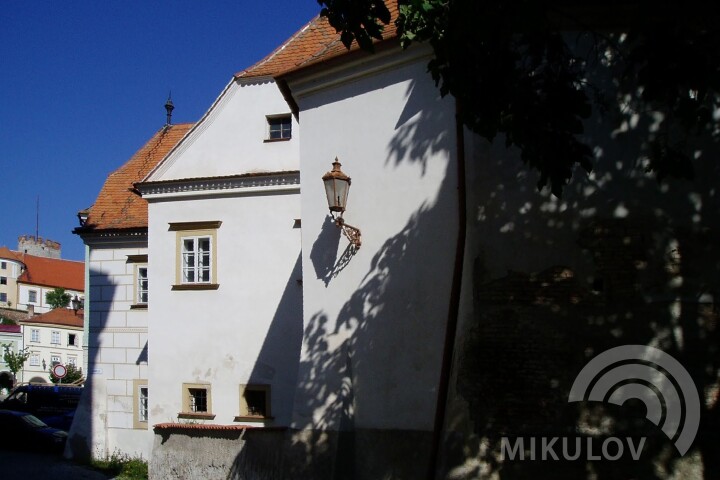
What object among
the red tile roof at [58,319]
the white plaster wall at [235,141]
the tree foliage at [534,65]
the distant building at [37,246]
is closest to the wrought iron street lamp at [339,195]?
the tree foliage at [534,65]

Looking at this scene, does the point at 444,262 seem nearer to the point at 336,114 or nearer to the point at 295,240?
the point at 336,114

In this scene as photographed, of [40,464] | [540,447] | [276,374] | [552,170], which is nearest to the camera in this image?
[552,170]

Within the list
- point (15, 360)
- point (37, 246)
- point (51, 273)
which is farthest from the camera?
point (37, 246)

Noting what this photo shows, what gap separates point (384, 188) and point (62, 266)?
105m

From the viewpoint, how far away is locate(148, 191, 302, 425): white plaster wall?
16.8 metres

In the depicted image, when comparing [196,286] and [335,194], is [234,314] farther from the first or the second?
[335,194]

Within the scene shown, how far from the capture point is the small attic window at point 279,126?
17672 mm

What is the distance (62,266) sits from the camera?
4250 inches

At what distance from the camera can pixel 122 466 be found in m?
19.4

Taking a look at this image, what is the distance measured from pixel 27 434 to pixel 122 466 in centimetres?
538

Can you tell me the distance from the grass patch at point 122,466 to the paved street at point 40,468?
0.32 meters

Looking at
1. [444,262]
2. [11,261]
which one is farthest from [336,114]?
[11,261]

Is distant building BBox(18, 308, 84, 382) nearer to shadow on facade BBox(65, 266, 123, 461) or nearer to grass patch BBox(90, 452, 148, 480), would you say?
shadow on facade BBox(65, 266, 123, 461)

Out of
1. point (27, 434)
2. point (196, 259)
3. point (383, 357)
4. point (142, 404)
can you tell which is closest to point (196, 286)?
point (196, 259)
